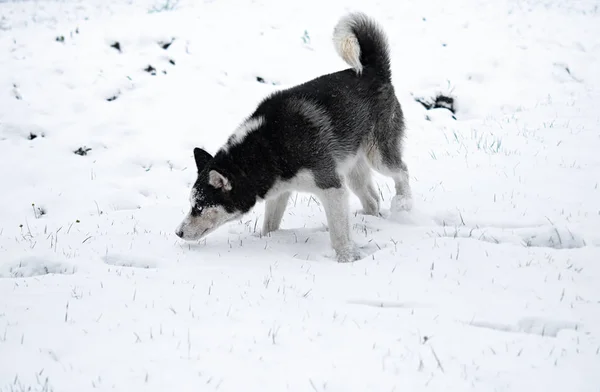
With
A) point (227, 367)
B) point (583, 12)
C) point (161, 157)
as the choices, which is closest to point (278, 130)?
point (227, 367)

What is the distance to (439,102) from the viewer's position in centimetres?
1066

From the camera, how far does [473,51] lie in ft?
40.7

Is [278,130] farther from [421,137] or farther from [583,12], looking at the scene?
[583,12]

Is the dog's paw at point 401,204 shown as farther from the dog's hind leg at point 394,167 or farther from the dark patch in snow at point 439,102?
the dark patch in snow at point 439,102

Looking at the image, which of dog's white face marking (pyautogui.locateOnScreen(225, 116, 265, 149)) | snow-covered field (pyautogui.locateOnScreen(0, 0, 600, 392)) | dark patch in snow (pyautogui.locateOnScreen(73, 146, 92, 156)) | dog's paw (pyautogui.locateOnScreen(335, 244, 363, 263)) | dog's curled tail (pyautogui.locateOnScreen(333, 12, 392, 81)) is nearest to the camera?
snow-covered field (pyautogui.locateOnScreen(0, 0, 600, 392))

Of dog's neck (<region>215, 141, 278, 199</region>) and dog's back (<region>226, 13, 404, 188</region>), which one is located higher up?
dog's back (<region>226, 13, 404, 188</region>)

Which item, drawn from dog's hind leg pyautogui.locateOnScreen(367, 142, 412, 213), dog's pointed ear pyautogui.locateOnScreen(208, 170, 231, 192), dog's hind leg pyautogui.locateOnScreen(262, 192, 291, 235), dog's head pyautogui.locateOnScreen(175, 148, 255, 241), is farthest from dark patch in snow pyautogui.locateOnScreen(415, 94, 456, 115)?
dog's pointed ear pyautogui.locateOnScreen(208, 170, 231, 192)

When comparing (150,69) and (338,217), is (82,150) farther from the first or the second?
(338,217)

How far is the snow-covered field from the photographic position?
3078 mm

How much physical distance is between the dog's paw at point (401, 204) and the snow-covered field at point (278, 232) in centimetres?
11

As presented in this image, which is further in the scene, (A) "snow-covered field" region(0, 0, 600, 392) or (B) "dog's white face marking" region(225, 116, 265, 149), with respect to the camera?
(B) "dog's white face marking" region(225, 116, 265, 149)

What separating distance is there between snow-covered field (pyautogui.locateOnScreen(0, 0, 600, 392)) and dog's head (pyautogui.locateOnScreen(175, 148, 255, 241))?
0.81ft

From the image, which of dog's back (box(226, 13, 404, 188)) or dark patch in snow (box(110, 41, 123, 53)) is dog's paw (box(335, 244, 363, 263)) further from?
dark patch in snow (box(110, 41, 123, 53))

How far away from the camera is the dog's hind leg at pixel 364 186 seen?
6340 millimetres
